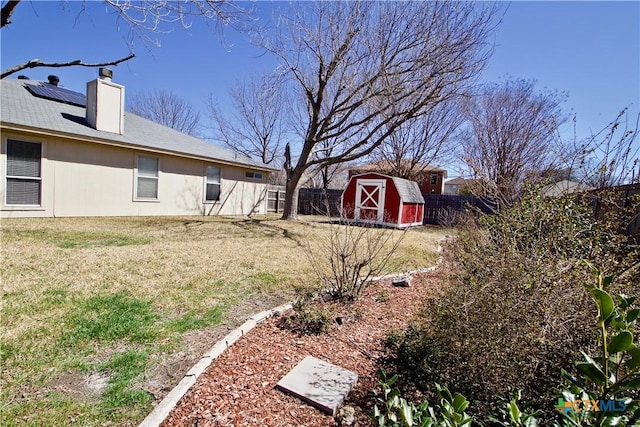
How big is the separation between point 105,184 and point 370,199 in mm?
9203

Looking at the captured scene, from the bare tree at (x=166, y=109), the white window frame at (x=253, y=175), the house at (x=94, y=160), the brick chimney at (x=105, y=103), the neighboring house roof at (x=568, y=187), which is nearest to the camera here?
the neighboring house roof at (x=568, y=187)

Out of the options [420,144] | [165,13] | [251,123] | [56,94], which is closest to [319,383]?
[165,13]

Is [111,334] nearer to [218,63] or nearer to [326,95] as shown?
[218,63]

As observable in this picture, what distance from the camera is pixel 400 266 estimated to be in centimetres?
584

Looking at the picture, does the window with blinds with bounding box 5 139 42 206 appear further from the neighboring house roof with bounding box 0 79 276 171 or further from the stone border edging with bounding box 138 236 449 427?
the stone border edging with bounding box 138 236 449 427

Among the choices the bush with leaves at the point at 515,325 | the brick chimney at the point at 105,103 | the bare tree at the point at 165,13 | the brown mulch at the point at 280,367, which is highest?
the brick chimney at the point at 105,103

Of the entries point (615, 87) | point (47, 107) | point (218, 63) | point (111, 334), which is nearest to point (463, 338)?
point (111, 334)

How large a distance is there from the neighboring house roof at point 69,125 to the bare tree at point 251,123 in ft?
36.7

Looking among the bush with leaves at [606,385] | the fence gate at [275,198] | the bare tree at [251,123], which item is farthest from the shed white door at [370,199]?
the bare tree at [251,123]

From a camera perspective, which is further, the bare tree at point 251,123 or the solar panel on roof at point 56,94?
the bare tree at point 251,123

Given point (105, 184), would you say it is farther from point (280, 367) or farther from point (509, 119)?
point (509, 119)

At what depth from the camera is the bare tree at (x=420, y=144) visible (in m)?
19.4

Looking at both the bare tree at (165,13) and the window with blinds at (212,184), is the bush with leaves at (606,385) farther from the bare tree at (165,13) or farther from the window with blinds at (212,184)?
the window with blinds at (212,184)

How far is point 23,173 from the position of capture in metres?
7.42
